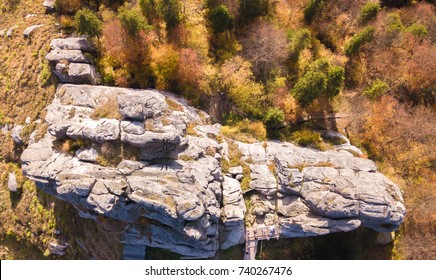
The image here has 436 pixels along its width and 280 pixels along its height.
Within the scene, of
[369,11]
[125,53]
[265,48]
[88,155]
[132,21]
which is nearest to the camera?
[88,155]

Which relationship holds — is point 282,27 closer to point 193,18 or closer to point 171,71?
point 193,18

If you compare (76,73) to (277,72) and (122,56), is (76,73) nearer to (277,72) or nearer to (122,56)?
(122,56)

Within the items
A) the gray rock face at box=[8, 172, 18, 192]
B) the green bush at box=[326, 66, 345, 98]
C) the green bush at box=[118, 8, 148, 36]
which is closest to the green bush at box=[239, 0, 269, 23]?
the green bush at box=[326, 66, 345, 98]

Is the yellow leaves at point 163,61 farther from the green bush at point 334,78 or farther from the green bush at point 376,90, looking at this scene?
the green bush at point 376,90

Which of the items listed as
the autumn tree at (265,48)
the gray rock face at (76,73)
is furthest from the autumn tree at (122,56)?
the autumn tree at (265,48)

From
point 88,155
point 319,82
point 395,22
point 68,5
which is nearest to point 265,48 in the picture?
point 319,82
